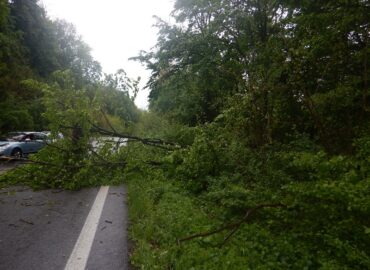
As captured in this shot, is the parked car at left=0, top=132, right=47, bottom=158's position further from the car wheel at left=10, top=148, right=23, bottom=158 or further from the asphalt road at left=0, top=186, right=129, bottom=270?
the asphalt road at left=0, top=186, right=129, bottom=270

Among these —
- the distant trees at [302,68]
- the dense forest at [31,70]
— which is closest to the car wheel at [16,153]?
the dense forest at [31,70]

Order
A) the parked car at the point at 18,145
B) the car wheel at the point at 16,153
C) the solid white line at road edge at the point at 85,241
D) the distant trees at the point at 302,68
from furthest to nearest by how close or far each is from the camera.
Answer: the car wheel at the point at 16,153, the parked car at the point at 18,145, the distant trees at the point at 302,68, the solid white line at road edge at the point at 85,241

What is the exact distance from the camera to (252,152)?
26.9 feet

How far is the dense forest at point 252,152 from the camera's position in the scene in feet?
14.6

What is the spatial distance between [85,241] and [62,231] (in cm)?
74

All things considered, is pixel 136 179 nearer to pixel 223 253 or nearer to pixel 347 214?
pixel 223 253

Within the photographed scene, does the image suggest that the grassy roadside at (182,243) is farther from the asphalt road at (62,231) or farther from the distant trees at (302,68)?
the distant trees at (302,68)

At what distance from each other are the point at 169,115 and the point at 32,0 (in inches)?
1129

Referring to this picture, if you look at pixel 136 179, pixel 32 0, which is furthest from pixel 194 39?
pixel 32 0

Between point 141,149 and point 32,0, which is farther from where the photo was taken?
point 32,0

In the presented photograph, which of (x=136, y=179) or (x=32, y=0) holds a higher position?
(x=32, y=0)

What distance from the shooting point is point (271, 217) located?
17.5ft

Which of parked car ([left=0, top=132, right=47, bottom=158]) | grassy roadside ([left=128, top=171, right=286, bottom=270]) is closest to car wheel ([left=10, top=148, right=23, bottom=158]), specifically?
parked car ([left=0, top=132, right=47, bottom=158])

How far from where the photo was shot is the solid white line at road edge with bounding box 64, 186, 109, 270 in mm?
4648
